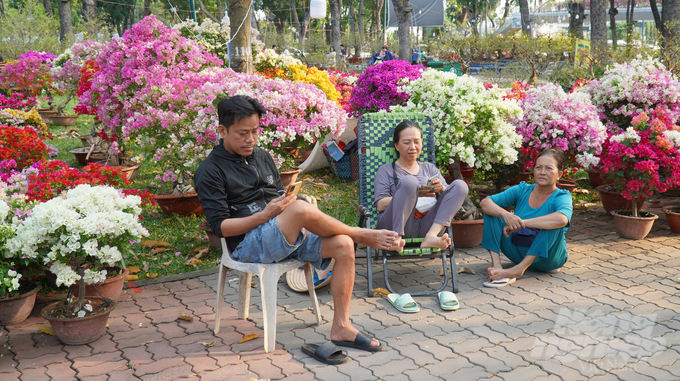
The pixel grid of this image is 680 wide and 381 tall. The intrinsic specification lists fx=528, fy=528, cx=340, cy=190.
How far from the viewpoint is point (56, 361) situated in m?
3.29

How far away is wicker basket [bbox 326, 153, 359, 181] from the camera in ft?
25.7

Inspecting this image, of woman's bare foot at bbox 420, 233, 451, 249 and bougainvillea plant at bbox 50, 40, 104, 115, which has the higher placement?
bougainvillea plant at bbox 50, 40, 104, 115

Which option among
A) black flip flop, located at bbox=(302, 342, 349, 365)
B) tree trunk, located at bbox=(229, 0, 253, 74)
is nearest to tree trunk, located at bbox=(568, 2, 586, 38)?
tree trunk, located at bbox=(229, 0, 253, 74)

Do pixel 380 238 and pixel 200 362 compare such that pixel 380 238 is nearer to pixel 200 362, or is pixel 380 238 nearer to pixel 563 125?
pixel 200 362

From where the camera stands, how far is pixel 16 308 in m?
3.71

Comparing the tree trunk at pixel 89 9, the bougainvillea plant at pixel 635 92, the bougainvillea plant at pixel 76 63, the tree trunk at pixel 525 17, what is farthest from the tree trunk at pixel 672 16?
the tree trunk at pixel 89 9

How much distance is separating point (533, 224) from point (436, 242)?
897mm

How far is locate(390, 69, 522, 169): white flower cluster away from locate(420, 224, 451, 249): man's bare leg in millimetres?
1350

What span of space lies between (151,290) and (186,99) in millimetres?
1974

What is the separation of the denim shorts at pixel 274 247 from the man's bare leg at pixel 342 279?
7 cm

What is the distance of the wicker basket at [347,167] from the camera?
25.7 feet

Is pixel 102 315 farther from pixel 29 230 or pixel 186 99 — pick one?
pixel 186 99

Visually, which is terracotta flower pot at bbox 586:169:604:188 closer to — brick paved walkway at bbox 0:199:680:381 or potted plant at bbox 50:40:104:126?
brick paved walkway at bbox 0:199:680:381

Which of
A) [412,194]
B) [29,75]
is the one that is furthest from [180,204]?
[29,75]
